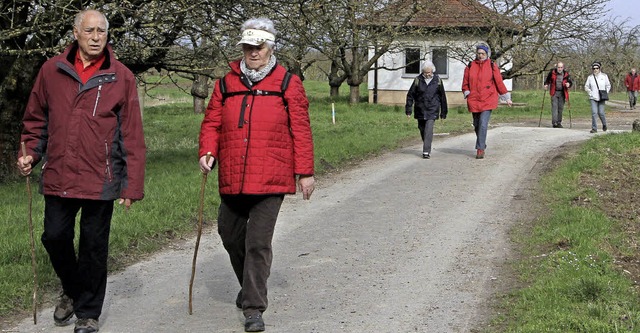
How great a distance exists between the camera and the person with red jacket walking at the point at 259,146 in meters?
5.75

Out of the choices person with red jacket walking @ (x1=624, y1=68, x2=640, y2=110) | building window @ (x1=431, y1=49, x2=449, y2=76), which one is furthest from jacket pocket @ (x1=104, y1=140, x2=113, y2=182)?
person with red jacket walking @ (x1=624, y1=68, x2=640, y2=110)

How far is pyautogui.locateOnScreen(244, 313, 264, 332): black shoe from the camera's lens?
5742 mm

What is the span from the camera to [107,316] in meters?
6.22

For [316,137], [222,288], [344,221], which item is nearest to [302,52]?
[316,137]

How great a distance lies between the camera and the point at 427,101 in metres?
15.6

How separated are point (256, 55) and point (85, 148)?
122 centimetres

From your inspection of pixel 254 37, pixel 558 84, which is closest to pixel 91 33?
pixel 254 37

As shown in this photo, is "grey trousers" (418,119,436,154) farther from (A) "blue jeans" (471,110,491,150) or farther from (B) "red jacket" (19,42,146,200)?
(B) "red jacket" (19,42,146,200)

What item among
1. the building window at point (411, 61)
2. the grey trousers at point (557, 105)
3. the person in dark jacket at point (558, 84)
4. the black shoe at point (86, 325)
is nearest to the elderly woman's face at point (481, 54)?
the person in dark jacket at point (558, 84)

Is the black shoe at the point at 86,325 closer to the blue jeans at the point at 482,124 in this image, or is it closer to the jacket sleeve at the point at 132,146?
the jacket sleeve at the point at 132,146

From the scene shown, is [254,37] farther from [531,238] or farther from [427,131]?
[427,131]

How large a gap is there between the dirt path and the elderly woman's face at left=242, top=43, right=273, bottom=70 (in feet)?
5.68

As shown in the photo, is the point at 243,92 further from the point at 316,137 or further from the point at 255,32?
the point at 316,137

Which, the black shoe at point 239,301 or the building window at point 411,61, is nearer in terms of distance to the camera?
the black shoe at point 239,301
